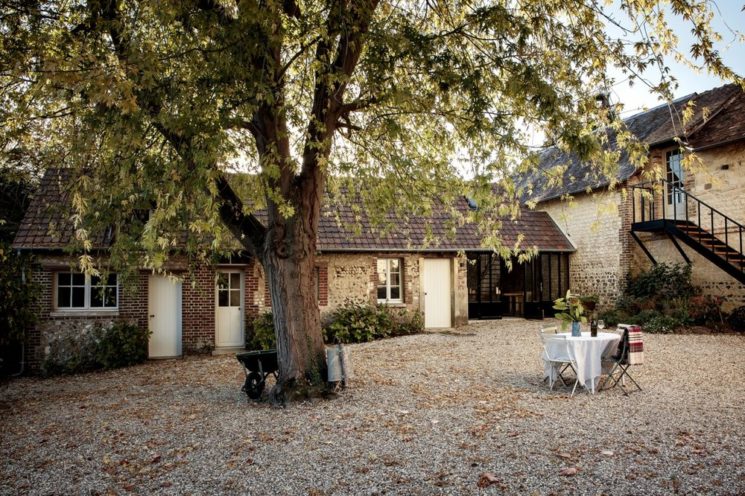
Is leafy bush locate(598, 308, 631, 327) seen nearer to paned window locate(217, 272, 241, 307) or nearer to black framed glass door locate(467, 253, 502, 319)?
black framed glass door locate(467, 253, 502, 319)

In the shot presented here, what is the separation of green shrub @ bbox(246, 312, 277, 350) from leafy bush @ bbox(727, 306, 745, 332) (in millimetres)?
12014

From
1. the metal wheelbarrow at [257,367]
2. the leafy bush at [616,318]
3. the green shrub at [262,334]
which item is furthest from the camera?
the leafy bush at [616,318]

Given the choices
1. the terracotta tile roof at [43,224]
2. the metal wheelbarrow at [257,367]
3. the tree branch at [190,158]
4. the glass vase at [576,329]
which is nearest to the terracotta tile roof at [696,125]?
the glass vase at [576,329]

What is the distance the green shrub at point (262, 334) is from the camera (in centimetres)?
1369

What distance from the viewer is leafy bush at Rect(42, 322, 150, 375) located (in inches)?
494

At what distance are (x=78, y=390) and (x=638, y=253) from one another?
1628 centimetres

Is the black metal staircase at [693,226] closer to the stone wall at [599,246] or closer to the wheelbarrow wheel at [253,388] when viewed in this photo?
the stone wall at [599,246]

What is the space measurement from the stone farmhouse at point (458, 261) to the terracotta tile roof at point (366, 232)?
48mm

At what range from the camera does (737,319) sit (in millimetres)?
14094

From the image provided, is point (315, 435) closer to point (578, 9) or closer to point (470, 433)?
point (470, 433)

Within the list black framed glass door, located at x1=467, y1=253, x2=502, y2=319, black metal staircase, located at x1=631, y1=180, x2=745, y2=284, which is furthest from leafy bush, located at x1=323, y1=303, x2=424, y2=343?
black metal staircase, located at x1=631, y1=180, x2=745, y2=284

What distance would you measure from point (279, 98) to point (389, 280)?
10.1m

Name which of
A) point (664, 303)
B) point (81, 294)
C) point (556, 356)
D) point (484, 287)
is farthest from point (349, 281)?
point (664, 303)

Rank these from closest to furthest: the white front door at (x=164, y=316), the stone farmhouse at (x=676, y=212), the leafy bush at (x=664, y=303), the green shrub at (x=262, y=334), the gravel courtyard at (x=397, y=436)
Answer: the gravel courtyard at (x=397, y=436) → the green shrub at (x=262, y=334) → the white front door at (x=164, y=316) → the leafy bush at (x=664, y=303) → the stone farmhouse at (x=676, y=212)
